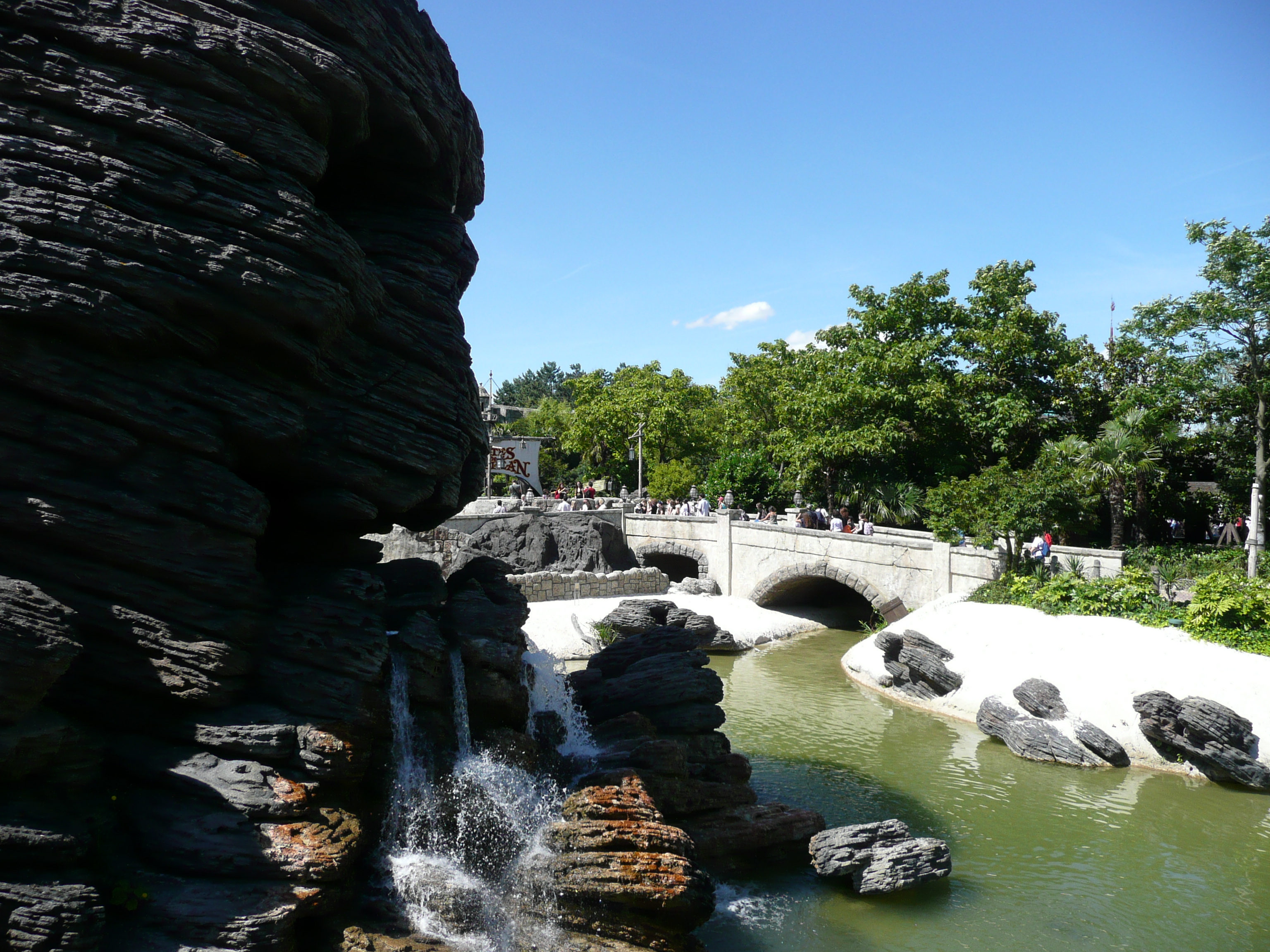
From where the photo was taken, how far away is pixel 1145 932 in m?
12.7

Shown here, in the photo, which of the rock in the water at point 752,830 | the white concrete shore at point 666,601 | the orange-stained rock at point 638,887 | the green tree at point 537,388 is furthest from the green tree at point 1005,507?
the green tree at point 537,388

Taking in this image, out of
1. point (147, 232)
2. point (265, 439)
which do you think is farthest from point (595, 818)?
point (147, 232)

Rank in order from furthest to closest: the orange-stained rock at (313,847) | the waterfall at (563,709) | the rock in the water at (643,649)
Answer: the rock in the water at (643,649), the waterfall at (563,709), the orange-stained rock at (313,847)

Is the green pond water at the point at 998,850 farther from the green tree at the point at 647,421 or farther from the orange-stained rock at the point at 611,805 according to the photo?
the green tree at the point at 647,421

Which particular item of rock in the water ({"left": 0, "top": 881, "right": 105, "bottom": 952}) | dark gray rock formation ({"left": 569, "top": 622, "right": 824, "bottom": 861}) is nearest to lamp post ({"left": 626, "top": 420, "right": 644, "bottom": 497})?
dark gray rock formation ({"left": 569, "top": 622, "right": 824, "bottom": 861})

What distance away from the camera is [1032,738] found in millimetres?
20406

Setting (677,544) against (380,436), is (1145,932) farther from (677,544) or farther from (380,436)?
(677,544)

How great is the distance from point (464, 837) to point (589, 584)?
2462 centimetres

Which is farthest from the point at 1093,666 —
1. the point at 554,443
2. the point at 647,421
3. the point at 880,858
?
the point at 554,443

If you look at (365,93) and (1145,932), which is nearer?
(365,93)

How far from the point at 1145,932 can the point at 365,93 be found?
16295mm

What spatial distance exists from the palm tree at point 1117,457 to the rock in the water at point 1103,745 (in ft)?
37.8

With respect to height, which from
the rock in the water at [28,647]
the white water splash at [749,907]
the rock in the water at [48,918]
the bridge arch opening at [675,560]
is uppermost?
the rock in the water at [28,647]

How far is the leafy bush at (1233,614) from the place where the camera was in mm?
20422
